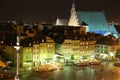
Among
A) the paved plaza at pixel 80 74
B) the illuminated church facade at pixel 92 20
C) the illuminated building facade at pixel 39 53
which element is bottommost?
the paved plaza at pixel 80 74

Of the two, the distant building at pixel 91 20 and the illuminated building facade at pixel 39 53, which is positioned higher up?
the distant building at pixel 91 20

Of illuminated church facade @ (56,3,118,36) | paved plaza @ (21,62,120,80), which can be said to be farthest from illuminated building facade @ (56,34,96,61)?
illuminated church facade @ (56,3,118,36)

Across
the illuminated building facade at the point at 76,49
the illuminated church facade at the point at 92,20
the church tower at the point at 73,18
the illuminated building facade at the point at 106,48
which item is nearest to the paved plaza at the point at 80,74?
the illuminated building facade at the point at 76,49

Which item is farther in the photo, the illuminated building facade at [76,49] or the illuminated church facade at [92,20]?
the illuminated church facade at [92,20]

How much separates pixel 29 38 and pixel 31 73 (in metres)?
4.08

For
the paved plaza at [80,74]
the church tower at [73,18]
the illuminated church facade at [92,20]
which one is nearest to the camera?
the paved plaza at [80,74]

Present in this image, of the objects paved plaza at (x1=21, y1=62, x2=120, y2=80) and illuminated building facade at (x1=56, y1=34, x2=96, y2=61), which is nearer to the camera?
paved plaza at (x1=21, y1=62, x2=120, y2=80)

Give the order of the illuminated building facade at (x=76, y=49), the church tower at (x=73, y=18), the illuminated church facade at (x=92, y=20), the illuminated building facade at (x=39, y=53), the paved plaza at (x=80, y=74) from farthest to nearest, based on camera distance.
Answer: the church tower at (x=73, y=18) < the illuminated church facade at (x=92, y=20) < the illuminated building facade at (x=76, y=49) < the illuminated building facade at (x=39, y=53) < the paved plaza at (x=80, y=74)

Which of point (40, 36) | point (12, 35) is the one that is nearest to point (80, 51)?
point (40, 36)

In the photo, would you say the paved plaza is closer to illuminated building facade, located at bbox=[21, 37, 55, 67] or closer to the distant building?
illuminated building facade, located at bbox=[21, 37, 55, 67]

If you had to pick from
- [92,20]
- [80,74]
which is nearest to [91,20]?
[92,20]

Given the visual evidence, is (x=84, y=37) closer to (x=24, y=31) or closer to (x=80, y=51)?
(x=80, y=51)

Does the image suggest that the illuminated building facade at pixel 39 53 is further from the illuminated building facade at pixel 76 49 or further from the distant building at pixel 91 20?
the distant building at pixel 91 20

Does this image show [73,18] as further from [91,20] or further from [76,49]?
[76,49]
